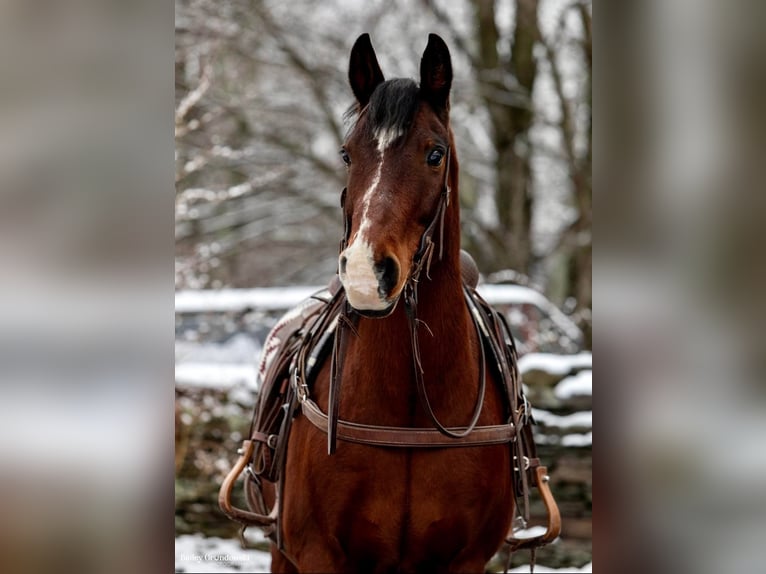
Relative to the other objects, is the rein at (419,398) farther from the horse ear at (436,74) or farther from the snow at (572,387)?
the snow at (572,387)

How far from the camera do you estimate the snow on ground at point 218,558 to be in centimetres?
534

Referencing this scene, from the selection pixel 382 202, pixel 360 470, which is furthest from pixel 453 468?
pixel 382 202

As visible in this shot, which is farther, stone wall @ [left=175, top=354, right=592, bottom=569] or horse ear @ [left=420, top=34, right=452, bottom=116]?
stone wall @ [left=175, top=354, right=592, bottom=569]

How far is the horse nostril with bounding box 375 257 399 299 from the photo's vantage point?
1.93 metres

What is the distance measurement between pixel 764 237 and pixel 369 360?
1805mm

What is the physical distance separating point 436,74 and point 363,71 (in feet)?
0.82

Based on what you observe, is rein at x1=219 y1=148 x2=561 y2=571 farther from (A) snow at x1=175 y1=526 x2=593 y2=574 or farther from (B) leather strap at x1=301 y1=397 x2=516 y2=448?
(A) snow at x1=175 y1=526 x2=593 y2=574

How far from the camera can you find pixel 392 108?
2260 mm

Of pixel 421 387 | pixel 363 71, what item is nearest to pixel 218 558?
pixel 421 387

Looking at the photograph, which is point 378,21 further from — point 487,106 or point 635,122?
point 635,122

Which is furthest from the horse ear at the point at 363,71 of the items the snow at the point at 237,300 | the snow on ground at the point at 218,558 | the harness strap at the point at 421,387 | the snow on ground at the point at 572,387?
the snow at the point at 237,300

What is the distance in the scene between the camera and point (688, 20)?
0.83 m

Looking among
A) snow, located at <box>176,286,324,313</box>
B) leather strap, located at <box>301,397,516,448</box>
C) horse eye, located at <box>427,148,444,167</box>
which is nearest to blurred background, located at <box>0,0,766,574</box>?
horse eye, located at <box>427,148,444,167</box>

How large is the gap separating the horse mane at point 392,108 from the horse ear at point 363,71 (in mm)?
153
